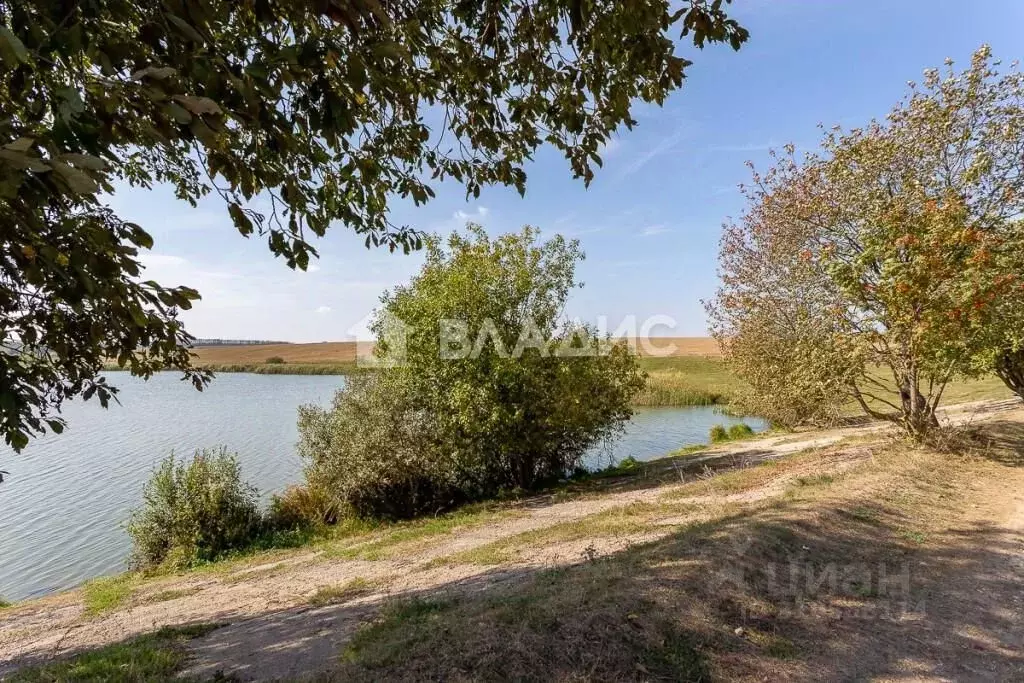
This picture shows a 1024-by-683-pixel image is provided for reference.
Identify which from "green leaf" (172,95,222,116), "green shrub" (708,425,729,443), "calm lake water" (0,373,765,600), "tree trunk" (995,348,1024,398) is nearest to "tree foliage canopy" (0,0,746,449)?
"green leaf" (172,95,222,116)

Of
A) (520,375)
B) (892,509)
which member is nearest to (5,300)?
(892,509)

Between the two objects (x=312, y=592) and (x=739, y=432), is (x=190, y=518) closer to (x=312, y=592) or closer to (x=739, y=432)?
(x=312, y=592)

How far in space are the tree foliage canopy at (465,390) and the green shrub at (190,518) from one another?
215cm

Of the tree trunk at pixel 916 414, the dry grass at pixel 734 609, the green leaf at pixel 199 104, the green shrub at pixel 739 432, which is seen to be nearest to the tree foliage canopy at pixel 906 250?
the tree trunk at pixel 916 414

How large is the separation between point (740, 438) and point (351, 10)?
21.8 m

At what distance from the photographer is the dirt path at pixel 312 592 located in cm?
443

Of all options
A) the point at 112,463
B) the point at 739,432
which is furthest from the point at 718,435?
the point at 112,463

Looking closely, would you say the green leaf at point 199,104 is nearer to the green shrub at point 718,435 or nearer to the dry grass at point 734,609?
the dry grass at point 734,609

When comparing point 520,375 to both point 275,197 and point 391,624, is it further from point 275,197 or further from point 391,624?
point 275,197

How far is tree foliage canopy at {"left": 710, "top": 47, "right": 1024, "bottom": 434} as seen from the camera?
29.8 feet

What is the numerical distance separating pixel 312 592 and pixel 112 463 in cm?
1864

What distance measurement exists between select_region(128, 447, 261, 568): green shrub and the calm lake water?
1476 millimetres

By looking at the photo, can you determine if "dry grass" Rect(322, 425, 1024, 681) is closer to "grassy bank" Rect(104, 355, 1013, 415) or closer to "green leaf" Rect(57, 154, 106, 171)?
"green leaf" Rect(57, 154, 106, 171)

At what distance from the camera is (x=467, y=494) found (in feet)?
45.2
